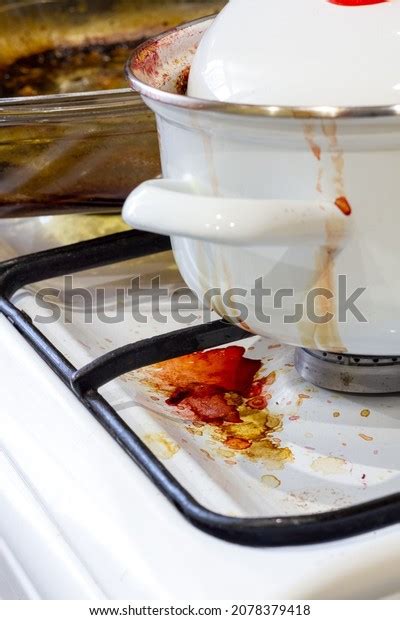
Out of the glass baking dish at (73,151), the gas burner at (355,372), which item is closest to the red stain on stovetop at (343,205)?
the gas burner at (355,372)

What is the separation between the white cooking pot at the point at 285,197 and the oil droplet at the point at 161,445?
0.24 ft

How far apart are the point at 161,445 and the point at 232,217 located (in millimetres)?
142

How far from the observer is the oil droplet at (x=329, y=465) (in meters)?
0.49

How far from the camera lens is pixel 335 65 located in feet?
1.46

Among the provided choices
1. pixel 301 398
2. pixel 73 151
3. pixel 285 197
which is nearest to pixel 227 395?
pixel 301 398

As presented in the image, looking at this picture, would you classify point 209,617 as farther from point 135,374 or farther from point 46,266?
point 46,266

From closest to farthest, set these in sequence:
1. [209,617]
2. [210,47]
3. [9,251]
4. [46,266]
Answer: [209,617] < [210,47] < [46,266] < [9,251]

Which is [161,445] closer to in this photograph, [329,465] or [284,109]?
[329,465]

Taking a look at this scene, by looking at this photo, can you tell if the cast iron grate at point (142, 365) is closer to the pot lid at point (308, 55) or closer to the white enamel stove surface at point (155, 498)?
the white enamel stove surface at point (155, 498)

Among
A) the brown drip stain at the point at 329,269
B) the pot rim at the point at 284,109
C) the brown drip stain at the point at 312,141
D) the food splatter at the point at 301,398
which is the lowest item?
the food splatter at the point at 301,398

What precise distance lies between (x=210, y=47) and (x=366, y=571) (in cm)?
27

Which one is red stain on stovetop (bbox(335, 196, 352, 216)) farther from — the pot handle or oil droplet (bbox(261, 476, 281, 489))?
oil droplet (bbox(261, 476, 281, 489))

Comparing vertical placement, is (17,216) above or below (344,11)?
below

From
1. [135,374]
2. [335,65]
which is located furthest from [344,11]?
[135,374]
